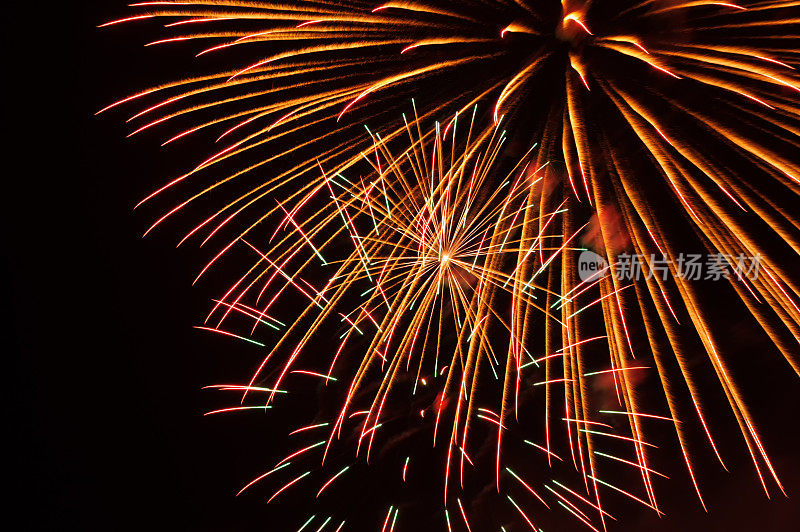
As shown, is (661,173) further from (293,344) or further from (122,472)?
(122,472)

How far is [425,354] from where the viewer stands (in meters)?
2.62

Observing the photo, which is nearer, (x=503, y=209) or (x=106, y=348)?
(x=503, y=209)

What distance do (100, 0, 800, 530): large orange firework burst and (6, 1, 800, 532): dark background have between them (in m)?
0.17

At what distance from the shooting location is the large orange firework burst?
2.11 metres

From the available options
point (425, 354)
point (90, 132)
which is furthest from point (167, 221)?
point (425, 354)

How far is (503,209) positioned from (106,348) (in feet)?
7.42

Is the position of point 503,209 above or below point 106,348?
above

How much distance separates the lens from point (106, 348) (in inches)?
100.0

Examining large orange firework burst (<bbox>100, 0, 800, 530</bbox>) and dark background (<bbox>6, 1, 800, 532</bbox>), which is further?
dark background (<bbox>6, 1, 800, 532</bbox>)

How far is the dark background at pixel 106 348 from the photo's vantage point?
2.34m

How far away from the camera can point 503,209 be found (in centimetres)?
238

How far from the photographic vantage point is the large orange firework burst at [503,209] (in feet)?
6.92

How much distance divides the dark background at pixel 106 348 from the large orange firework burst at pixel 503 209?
6.8 inches

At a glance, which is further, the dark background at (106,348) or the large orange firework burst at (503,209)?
→ the dark background at (106,348)
